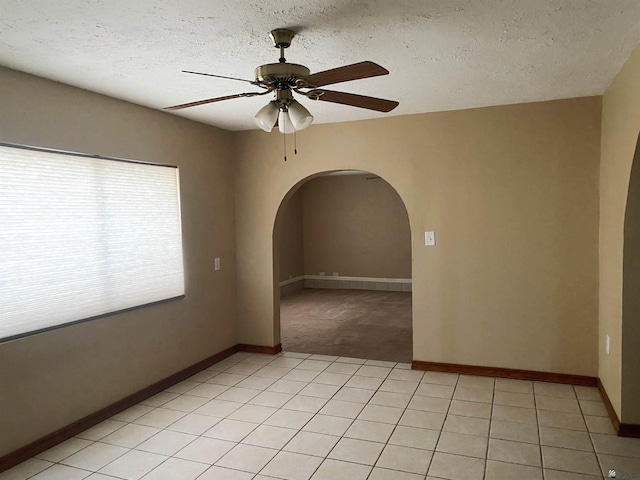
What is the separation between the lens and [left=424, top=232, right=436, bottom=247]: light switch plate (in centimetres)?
412

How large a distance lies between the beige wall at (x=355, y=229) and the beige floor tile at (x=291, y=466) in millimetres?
6271

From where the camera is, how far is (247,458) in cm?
274

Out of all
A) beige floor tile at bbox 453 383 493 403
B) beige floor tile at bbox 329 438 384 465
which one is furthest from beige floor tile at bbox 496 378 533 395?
beige floor tile at bbox 329 438 384 465

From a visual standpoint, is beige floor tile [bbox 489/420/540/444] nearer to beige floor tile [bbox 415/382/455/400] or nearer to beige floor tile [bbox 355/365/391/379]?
beige floor tile [bbox 415/382/455/400]

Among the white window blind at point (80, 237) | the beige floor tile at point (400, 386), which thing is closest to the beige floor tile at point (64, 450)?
the white window blind at point (80, 237)

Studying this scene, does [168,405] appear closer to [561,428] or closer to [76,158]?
[76,158]

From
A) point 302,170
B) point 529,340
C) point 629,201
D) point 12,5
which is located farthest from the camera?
point 302,170

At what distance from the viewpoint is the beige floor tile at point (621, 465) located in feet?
8.10

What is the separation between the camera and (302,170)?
461cm

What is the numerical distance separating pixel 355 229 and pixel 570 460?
6684 mm

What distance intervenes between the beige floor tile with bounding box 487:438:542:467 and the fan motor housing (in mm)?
2377

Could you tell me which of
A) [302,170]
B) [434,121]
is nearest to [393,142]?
[434,121]

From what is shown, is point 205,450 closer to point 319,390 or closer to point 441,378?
point 319,390

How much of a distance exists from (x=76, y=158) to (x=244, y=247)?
204cm
